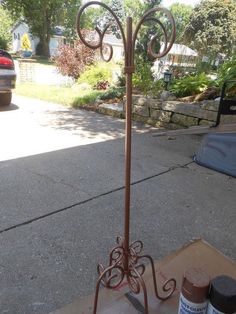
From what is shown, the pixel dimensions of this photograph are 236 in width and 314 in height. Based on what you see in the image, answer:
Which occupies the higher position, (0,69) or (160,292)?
(0,69)

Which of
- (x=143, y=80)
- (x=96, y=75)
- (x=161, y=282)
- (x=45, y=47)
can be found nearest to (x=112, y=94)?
(x=143, y=80)

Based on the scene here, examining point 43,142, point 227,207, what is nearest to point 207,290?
point 227,207

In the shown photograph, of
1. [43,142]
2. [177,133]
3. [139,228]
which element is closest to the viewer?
[139,228]

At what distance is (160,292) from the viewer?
6.27 feet

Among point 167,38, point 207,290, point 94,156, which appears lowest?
point 94,156

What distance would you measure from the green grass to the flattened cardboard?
6.51 meters

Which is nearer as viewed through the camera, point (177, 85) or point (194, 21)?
point (177, 85)

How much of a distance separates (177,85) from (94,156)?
3.20 m

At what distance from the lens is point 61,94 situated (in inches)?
367

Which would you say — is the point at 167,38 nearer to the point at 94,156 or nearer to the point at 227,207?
the point at 227,207

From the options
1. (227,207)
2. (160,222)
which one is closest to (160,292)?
(160,222)

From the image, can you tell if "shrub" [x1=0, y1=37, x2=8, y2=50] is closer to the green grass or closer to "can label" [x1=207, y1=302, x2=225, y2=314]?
the green grass

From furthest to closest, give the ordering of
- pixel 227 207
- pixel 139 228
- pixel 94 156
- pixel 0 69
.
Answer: pixel 0 69
pixel 94 156
pixel 227 207
pixel 139 228

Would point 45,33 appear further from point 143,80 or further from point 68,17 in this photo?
point 143,80
